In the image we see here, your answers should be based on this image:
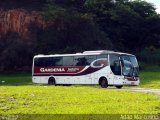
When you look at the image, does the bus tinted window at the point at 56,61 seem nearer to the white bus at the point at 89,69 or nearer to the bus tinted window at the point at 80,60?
the white bus at the point at 89,69

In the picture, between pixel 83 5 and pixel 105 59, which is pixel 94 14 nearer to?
pixel 83 5

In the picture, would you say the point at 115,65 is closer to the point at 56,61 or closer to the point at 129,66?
the point at 129,66

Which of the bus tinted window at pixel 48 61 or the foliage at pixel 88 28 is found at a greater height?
the foliage at pixel 88 28

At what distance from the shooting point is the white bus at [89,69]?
29.3 meters

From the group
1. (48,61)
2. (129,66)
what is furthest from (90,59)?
(48,61)

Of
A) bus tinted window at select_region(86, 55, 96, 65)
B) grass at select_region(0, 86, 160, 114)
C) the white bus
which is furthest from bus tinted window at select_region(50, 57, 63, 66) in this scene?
grass at select_region(0, 86, 160, 114)

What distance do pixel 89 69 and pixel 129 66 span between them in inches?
123

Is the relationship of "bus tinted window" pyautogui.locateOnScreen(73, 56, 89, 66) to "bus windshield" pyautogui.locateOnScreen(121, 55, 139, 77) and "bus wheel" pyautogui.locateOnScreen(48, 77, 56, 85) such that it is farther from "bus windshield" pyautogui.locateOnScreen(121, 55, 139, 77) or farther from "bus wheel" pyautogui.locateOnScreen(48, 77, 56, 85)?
"bus windshield" pyautogui.locateOnScreen(121, 55, 139, 77)

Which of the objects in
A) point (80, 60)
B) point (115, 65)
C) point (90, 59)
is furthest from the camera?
point (80, 60)

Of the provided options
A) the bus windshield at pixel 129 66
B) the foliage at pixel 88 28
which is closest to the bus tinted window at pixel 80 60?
the bus windshield at pixel 129 66

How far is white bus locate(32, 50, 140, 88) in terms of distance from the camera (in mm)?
29344

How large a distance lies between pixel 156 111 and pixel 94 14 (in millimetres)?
47580

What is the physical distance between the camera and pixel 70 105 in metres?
14.3

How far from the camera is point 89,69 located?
31078 millimetres
